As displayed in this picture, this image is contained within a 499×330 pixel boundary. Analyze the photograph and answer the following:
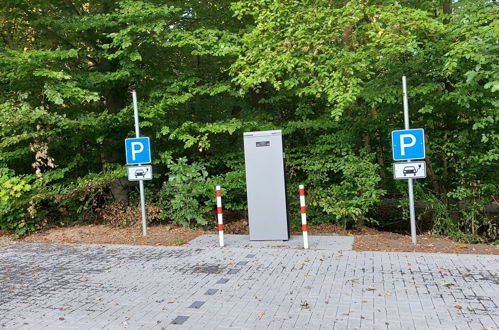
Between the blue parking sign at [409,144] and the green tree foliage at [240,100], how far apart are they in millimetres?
1182

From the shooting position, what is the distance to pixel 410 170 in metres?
7.57

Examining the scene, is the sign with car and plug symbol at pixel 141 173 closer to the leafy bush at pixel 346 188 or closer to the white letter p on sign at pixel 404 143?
the leafy bush at pixel 346 188

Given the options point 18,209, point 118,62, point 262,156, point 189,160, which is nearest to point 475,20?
point 262,156

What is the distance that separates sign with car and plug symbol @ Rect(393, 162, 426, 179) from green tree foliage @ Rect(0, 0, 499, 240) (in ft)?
5.19

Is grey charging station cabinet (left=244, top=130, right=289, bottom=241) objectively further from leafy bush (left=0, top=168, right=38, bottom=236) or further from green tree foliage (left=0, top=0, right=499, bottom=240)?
leafy bush (left=0, top=168, right=38, bottom=236)

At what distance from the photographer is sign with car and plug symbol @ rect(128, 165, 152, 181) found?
902cm

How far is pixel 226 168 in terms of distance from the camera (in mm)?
11664

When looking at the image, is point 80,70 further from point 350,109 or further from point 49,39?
point 350,109

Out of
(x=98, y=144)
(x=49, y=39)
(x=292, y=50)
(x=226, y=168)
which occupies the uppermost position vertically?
(x=49, y=39)

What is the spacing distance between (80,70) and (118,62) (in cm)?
101

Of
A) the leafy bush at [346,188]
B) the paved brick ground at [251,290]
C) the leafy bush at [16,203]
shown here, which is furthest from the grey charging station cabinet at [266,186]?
the leafy bush at [16,203]

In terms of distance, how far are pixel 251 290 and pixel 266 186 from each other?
3.14 metres

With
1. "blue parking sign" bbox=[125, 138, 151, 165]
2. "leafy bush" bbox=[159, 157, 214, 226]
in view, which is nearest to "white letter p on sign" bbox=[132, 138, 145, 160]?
"blue parking sign" bbox=[125, 138, 151, 165]

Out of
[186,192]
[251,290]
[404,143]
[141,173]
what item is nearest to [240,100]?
[186,192]
